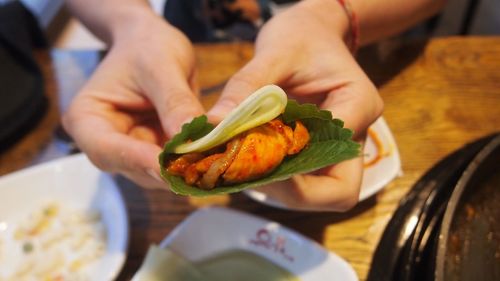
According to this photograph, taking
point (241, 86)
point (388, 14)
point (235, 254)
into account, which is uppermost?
point (241, 86)

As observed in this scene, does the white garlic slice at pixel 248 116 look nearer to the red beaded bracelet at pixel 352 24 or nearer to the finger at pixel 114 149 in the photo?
the finger at pixel 114 149

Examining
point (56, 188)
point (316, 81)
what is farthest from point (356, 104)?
point (56, 188)

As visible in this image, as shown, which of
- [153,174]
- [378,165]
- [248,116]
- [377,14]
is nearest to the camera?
[248,116]

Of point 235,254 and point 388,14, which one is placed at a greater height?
point 388,14

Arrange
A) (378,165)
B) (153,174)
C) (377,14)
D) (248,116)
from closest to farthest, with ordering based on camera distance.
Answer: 1. (248,116)
2. (153,174)
3. (378,165)
4. (377,14)

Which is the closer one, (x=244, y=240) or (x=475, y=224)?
(x=475, y=224)

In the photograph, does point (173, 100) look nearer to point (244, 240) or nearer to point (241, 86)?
point (241, 86)

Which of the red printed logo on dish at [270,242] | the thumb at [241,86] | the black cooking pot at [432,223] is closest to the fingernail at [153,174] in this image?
the thumb at [241,86]

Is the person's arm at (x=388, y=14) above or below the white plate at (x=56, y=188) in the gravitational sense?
above

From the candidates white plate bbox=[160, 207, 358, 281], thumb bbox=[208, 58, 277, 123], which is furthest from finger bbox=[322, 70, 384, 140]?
white plate bbox=[160, 207, 358, 281]
